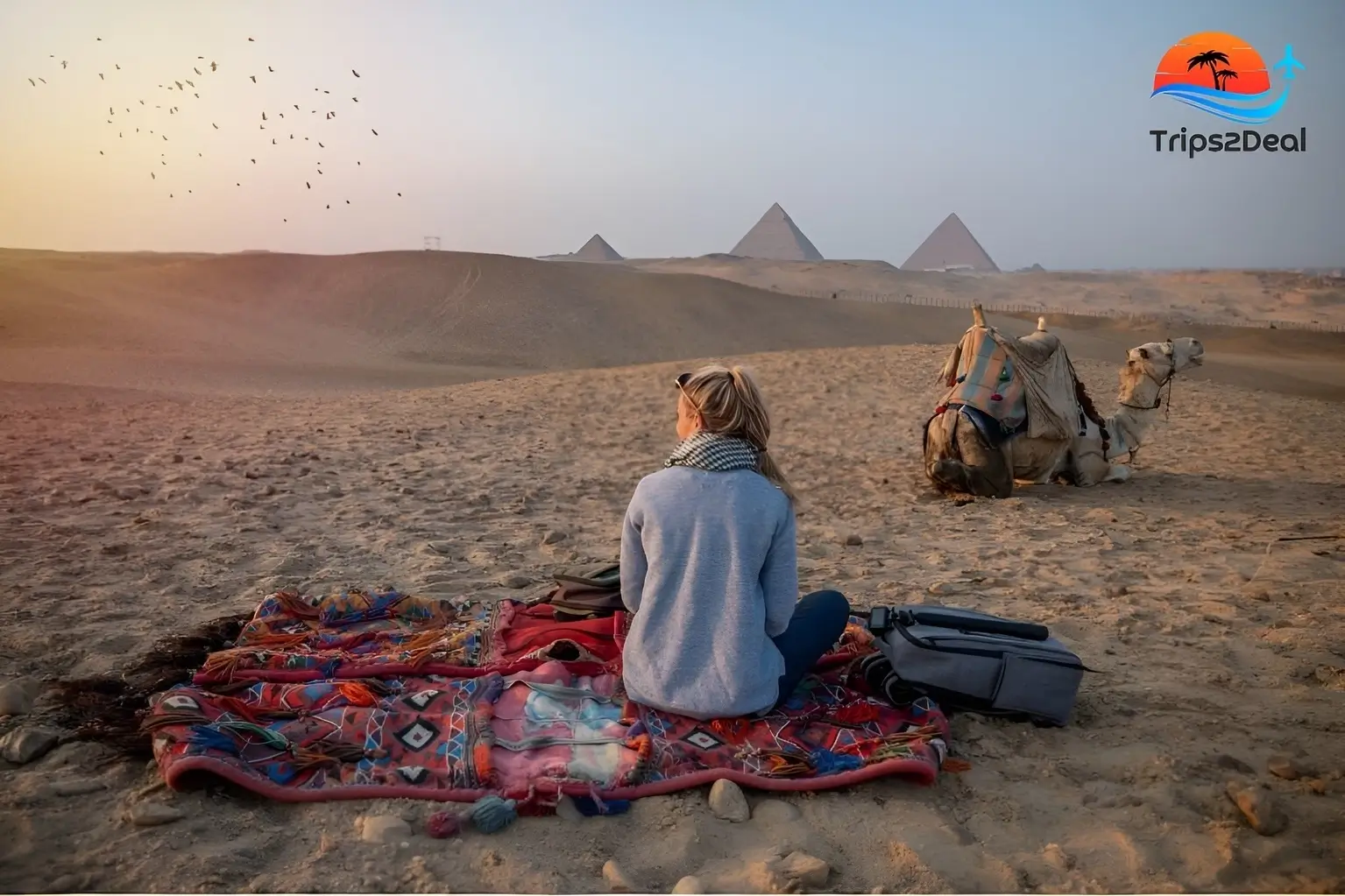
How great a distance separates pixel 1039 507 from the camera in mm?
7934

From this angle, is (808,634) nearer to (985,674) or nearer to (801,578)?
(985,674)

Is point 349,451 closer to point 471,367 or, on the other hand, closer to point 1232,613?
point 1232,613

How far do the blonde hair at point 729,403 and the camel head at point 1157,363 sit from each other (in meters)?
6.76

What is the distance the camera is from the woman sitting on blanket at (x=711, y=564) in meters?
3.53

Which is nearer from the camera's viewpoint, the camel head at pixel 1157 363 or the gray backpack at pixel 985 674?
the gray backpack at pixel 985 674

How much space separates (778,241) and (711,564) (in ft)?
374

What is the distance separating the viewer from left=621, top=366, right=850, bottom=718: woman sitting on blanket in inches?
139

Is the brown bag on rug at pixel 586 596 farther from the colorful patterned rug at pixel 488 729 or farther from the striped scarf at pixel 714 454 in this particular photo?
the striped scarf at pixel 714 454

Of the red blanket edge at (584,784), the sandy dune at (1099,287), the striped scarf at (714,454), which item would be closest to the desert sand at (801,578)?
the red blanket edge at (584,784)

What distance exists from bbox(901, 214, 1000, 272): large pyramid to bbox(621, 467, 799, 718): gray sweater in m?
117

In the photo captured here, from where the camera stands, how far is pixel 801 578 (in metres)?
6.06

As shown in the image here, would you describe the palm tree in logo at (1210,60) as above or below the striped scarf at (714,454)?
above

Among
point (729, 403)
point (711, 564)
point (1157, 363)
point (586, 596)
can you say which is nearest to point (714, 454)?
point (729, 403)

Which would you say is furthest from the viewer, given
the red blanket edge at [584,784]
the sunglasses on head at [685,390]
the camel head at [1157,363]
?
the camel head at [1157,363]
